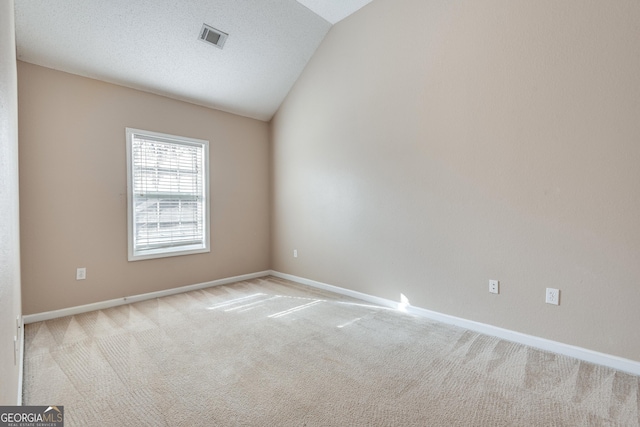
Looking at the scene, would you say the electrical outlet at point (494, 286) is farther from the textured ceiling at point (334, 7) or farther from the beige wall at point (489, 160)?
the textured ceiling at point (334, 7)

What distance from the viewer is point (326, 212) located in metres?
3.91

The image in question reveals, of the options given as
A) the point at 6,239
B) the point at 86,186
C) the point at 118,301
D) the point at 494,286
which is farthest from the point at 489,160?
the point at 118,301

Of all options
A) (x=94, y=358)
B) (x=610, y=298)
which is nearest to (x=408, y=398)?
(x=610, y=298)

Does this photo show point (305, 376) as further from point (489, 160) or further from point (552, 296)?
point (489, 160)

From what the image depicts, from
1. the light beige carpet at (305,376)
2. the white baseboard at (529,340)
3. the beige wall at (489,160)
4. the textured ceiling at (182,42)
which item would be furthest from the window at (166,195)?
the white baseboard at (529,340)

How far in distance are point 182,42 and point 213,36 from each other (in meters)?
0.32

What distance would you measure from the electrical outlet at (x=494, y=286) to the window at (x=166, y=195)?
334 cm

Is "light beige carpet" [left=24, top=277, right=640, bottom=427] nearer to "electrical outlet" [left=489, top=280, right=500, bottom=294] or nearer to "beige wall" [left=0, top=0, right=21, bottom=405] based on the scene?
"electrical outlet" [left=489, top=280, right=500, bottom=294]

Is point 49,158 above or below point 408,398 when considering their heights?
above

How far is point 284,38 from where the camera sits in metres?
3.57

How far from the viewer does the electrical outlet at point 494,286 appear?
8.29ft

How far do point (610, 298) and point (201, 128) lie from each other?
Answer: 437cm

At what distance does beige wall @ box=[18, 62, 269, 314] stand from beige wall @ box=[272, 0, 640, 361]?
1.71 meters

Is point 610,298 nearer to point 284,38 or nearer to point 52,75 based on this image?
point 284,38
